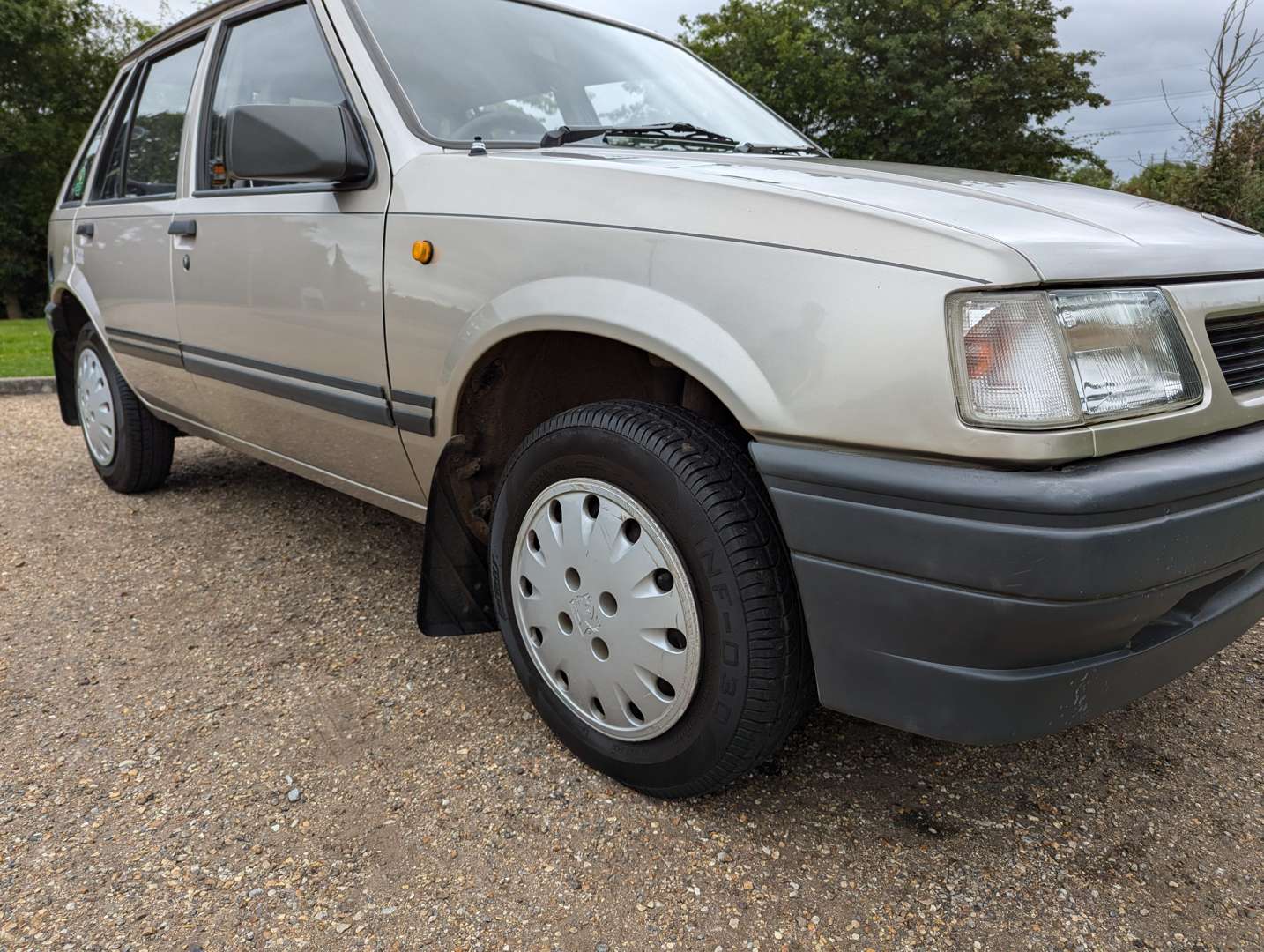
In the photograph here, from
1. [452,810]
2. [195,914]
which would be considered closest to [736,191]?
[452,810]

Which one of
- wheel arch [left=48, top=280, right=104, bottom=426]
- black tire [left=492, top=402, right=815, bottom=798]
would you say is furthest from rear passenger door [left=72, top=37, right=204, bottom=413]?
black tire [left=492, top=402, right=815, bottom=798]

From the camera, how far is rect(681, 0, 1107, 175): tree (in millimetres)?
21219

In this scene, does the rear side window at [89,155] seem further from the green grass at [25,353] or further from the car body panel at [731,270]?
the car body panel at [731,270]

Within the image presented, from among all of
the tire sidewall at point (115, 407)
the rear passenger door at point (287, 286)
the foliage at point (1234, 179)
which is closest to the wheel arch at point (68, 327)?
the tire sidewall at point (115, 407)

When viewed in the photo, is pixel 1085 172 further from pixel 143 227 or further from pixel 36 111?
pixel 36 111

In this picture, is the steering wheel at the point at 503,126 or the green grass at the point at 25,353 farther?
the green grass at the point at 25,353

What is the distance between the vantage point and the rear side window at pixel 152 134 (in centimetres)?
326

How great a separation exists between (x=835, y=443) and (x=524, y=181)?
0.92 metres

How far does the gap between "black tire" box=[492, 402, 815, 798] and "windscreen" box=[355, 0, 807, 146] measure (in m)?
0.97

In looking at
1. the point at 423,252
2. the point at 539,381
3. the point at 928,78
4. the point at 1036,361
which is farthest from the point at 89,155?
the point at 928,78

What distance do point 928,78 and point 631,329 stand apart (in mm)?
23250

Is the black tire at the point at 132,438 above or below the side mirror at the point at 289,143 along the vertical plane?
below

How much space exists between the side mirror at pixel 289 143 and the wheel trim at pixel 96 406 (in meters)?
2.31

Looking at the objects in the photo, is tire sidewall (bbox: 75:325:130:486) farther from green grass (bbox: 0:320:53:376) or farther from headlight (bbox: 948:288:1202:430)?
headlight (bbox: 948:288:1202:430)
